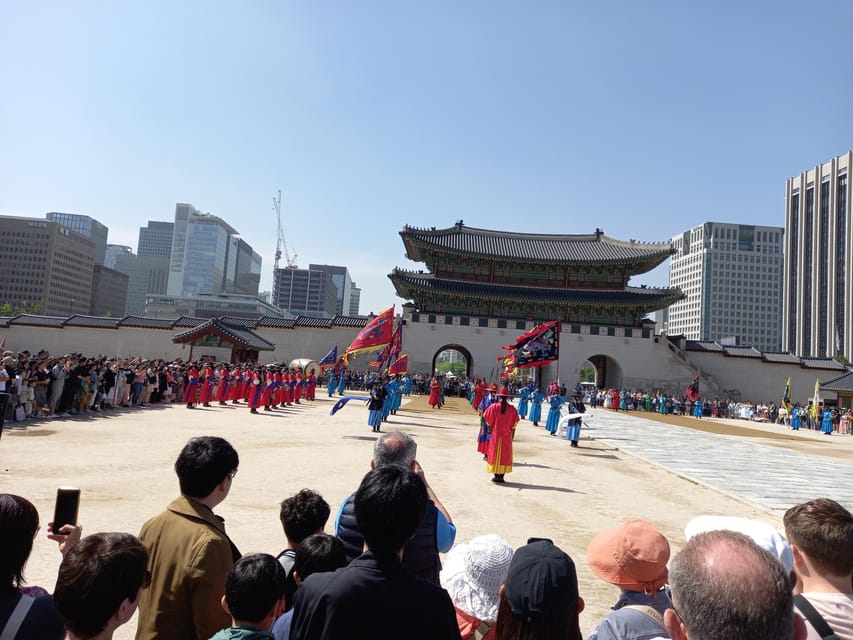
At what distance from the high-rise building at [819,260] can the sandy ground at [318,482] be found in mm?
69690

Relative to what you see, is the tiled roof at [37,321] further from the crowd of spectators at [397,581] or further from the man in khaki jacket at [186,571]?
the crowd of spectators at [397,581]

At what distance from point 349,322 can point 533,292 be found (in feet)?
45.0

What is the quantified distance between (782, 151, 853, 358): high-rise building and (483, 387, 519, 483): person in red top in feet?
233

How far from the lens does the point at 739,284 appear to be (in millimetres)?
101625

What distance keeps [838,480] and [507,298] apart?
1169 inches

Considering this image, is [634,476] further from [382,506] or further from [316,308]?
[316,308]

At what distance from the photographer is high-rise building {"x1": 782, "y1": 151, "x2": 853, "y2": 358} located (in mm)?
68250

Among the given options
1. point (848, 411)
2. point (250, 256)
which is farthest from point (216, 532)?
point (250, 256)

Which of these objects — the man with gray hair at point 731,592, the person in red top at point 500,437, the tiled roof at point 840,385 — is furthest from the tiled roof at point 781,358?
the man with gray hair at point 731,592

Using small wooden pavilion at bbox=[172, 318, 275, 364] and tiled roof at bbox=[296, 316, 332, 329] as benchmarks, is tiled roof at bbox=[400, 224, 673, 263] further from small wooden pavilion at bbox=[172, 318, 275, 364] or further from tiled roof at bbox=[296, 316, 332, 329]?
small wooden pavilion at bbox=[172, 318, 275, 364]

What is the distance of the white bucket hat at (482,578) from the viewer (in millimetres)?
2529

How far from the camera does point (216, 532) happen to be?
2270 millimetres

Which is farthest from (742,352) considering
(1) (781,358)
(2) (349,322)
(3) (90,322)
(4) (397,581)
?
(3) (90,322)

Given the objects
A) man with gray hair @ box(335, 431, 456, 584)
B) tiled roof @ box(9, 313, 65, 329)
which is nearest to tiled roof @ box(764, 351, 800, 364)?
man with gray hair @ box(335, 431, 456, 584)
